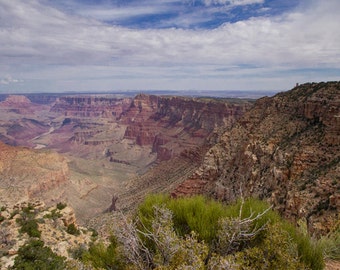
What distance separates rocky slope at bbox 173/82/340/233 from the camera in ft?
72.8

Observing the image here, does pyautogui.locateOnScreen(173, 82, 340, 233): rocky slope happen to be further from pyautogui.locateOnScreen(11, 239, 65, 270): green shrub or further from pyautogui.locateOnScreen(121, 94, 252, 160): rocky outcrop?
pyautogui.locateOnScreen(121, 94, 252, 160): rocky outcrop

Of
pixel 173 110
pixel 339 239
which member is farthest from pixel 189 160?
pixel 173 110

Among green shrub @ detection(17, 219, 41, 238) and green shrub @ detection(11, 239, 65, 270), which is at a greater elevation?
green shrub @ detection(11, 239, 65, 270)

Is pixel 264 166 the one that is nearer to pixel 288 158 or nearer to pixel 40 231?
pixel 288 158

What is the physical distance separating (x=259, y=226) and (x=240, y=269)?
1856 millimetres

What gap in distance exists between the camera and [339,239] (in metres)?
9.56

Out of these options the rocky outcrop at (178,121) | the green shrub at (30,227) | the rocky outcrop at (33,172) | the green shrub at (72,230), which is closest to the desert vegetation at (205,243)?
the green shrub at (30,227)

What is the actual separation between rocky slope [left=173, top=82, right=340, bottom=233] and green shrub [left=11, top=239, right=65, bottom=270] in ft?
36.1

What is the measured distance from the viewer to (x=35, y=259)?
56.4 feet

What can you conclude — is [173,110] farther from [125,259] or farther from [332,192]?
[125,259]

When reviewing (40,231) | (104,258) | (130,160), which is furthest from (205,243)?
(130,160)

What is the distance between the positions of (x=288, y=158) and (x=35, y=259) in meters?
22.7

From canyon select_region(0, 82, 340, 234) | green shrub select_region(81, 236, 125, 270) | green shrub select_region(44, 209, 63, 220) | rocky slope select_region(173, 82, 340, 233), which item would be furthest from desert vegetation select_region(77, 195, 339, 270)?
green shrub select_region(44, 209, 63, 220)

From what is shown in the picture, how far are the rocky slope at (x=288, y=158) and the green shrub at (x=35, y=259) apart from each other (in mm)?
11018
